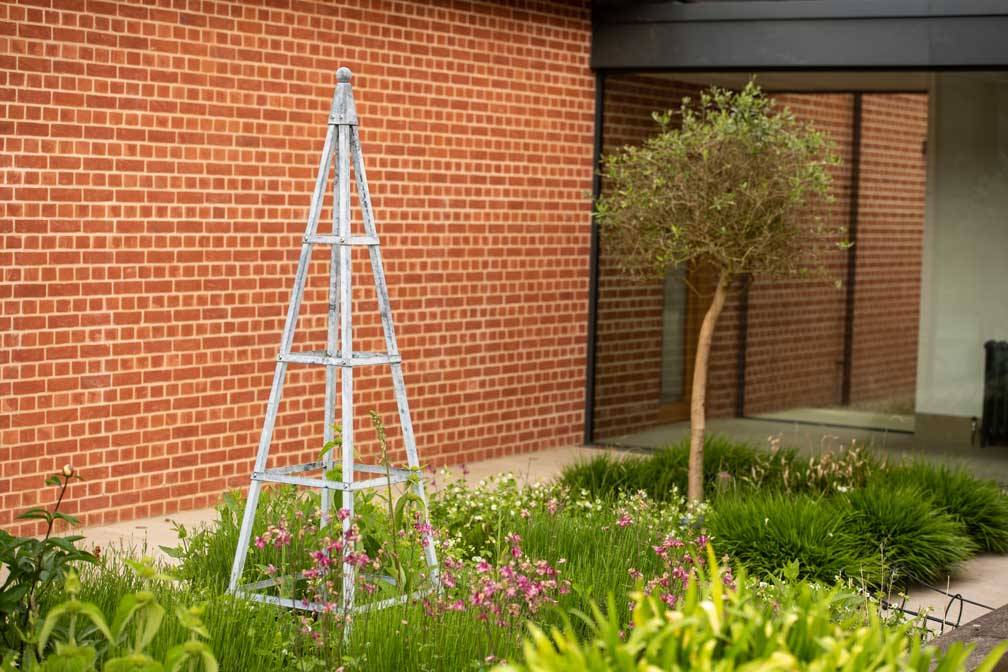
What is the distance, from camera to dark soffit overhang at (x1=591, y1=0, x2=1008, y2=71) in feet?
29.1

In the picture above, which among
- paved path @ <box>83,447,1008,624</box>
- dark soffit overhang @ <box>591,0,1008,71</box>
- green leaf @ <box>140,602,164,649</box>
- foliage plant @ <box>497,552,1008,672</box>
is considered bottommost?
paved path @ <box>83,447,1008,624</box>

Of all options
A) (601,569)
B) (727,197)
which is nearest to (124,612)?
(601,569)

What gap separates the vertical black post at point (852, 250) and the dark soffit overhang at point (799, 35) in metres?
0.46

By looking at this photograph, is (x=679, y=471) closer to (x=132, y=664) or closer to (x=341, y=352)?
(x=341, y=352)

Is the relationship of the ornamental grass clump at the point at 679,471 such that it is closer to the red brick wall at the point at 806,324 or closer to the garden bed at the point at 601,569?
the garden bed at the point at 601,569

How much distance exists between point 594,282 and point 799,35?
231cm

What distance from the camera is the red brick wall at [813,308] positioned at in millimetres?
9406

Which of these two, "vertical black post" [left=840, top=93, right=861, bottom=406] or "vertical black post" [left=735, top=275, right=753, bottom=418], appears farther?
"vertical black post" [left=735, top=275, right=753, bottom=418]

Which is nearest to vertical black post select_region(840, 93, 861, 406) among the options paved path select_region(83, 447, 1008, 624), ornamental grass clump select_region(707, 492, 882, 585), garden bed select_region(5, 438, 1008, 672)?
garden bed select_region(5, 438, 1008, 672)

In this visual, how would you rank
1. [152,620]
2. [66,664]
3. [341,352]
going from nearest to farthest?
[152,620] < [66,664] < [341,352]

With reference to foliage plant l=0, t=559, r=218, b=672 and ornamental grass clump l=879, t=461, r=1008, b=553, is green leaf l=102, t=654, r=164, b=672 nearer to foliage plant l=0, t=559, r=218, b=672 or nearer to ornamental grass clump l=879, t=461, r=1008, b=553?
foliage plant l=0, t=559, r=218, b=672

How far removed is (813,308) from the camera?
9.78m

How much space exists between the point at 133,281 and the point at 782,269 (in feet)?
11.1

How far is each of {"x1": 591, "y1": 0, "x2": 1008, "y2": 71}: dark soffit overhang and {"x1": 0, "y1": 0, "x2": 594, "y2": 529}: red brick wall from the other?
16.9 inches
